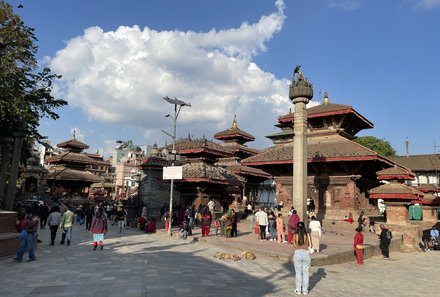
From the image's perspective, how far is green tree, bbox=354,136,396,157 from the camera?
58625 mm

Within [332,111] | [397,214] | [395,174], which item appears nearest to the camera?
[397,214]

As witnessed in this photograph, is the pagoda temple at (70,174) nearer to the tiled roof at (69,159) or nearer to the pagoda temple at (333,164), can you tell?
the tiled roof at (69,159)

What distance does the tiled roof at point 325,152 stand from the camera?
2383 cm

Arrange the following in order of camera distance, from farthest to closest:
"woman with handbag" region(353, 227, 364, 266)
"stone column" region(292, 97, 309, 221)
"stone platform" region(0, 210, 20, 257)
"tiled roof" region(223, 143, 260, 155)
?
"tiled roof" region(223, 143, 260, 155) → "stone column" region(292, 97, 309, 221) → "woman with handbag" region(353, 227, 364, 266) → "stone platform" region(0, 210, 20, 257)

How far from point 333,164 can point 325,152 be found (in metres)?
1.09

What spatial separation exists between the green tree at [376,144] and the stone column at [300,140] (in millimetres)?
43289

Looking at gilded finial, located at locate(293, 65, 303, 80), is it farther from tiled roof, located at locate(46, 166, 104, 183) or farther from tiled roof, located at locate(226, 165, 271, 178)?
tiled roof, located at locate(46, 166, 104, 183)

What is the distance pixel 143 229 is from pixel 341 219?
14.0m

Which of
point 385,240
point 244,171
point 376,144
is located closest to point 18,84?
point 385,240

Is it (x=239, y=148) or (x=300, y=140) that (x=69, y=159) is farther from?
(x=300, y=140)

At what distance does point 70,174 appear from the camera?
1806 inches

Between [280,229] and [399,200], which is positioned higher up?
[399,200]

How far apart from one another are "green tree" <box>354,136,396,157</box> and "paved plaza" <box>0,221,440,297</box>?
154 ft

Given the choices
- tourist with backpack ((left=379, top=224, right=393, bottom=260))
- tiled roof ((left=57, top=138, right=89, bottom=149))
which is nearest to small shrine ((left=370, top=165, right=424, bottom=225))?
tourist with backpack ((left=379, top=224, right=393, bottom=260))
